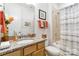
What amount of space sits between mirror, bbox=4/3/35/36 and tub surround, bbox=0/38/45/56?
16 cm

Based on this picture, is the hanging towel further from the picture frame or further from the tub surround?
the picture frame

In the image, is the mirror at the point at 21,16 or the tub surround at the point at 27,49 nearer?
the tub surround at the point at 27,49

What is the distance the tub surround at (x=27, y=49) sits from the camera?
1.25 meters

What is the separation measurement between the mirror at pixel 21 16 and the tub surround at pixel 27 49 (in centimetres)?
16

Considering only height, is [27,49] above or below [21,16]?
below

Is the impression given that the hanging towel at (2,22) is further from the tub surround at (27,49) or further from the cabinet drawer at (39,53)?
the cabinet drawer at (39,53)

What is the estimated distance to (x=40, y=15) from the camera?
58.4 inches

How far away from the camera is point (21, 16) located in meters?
1.48

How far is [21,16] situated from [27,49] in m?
0.40

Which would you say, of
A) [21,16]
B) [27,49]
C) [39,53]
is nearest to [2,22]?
[21,16]

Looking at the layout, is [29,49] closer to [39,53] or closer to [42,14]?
[39,53]

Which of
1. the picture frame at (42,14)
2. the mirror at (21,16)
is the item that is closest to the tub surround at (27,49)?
the mirror at (21,16)

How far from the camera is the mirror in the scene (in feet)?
4.70

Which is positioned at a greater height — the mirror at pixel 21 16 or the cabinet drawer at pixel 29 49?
the mirror at pixel 21 16
